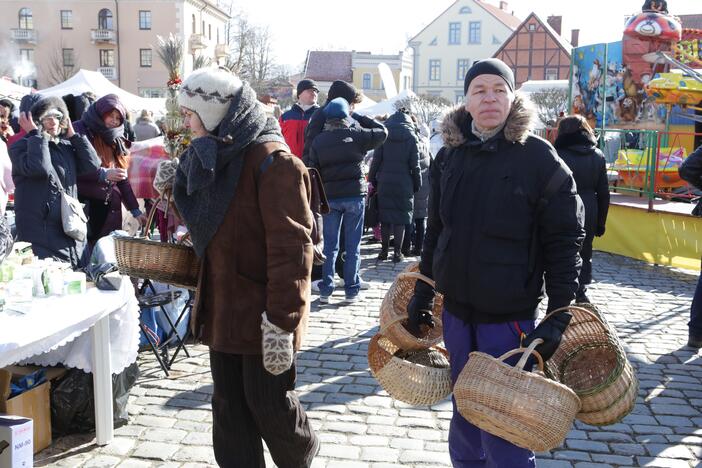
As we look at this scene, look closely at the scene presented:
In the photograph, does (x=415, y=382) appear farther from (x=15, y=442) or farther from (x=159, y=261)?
(x=15, y=442)

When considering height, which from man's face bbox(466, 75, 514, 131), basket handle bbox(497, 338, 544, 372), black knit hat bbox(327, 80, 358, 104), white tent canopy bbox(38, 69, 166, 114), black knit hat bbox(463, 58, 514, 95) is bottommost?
basket handle bbox(497, 338, 544, 372)

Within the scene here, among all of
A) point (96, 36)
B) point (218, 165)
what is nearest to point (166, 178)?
point (218, 165)

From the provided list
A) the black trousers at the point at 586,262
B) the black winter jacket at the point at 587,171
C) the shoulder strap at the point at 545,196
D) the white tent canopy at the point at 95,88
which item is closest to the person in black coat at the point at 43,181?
the shoulder strap at the point at 545,196

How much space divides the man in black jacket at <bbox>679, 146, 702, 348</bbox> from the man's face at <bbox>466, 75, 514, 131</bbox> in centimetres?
343

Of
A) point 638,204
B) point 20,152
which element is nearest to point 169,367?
point 20,152

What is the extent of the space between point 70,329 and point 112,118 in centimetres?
299

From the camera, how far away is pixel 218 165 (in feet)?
8.78

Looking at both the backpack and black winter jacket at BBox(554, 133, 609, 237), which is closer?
the backpack

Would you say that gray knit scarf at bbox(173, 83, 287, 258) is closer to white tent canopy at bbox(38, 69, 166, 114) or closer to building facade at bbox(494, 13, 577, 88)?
white tent canopy at bbox(38, 69, 166, 114)

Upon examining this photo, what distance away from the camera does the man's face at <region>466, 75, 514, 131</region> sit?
8.80 feet

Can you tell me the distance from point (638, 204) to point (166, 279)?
882 cm

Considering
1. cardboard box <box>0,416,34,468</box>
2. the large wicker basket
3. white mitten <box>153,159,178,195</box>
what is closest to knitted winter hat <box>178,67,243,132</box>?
white mitten <box>153,159,178,195</box>

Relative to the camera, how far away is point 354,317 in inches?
261

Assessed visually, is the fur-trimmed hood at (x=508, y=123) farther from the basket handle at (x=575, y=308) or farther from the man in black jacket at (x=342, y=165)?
the man in black jacket at (x=342, y=165)
